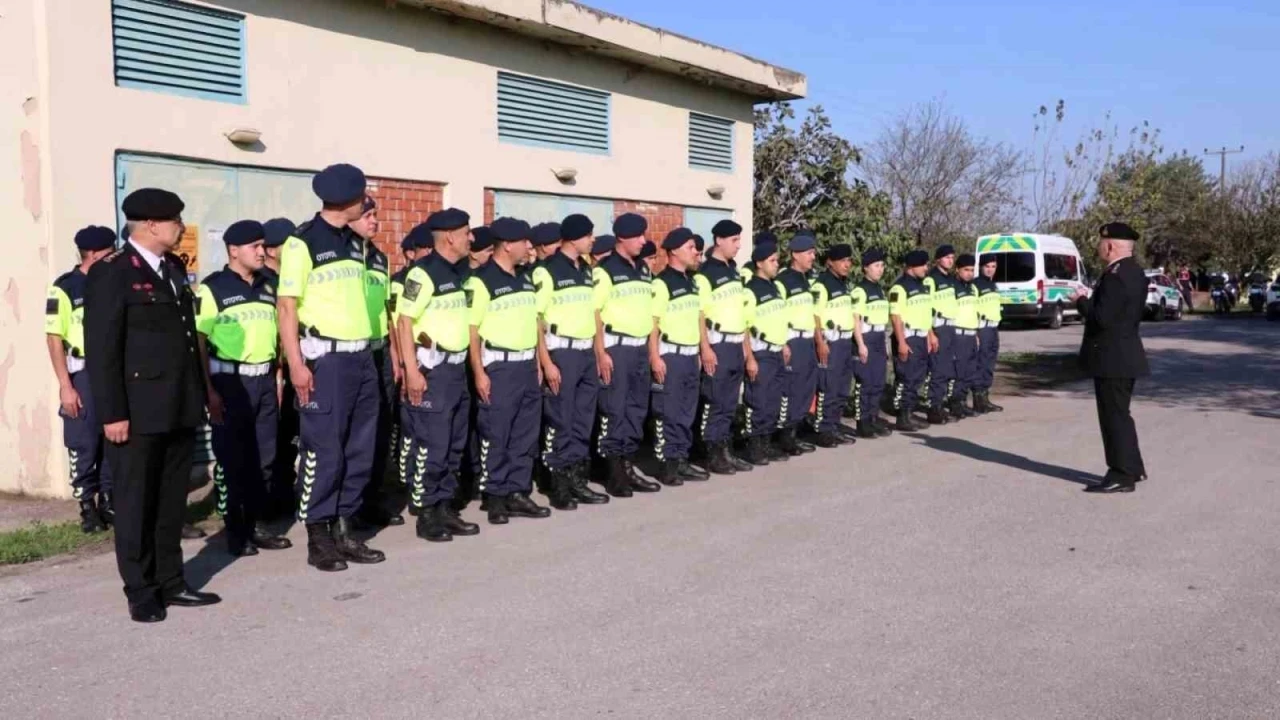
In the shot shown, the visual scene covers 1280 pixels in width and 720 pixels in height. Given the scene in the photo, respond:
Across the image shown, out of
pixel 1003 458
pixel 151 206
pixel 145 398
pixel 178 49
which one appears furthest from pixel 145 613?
pixel 1003 458

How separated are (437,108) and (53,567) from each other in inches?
233

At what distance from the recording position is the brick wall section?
35.1ft

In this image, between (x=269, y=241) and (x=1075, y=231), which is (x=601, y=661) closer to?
(x=269, y=241)

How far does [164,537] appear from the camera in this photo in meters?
5.78

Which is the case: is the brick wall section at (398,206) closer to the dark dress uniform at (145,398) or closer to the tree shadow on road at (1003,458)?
the dark dress uniform at (145,398)

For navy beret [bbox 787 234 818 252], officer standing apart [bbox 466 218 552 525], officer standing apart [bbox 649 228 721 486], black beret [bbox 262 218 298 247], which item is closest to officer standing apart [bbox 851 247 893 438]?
navy beret [bbox 787 234 818 252]

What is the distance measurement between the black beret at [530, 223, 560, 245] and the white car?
29.8 meters

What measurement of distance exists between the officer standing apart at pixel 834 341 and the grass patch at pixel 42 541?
6.21 m

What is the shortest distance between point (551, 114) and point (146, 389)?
784 cm

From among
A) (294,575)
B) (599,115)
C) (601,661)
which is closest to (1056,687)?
(601,661)

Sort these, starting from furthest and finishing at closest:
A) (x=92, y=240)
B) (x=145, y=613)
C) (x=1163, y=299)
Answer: (x=1163, y=299)
(x=92, y=240)
(x=145, y=613)

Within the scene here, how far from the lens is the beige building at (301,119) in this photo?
27.5ft

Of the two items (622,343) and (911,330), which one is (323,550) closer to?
(622,343)

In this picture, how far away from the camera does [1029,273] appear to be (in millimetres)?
29641
